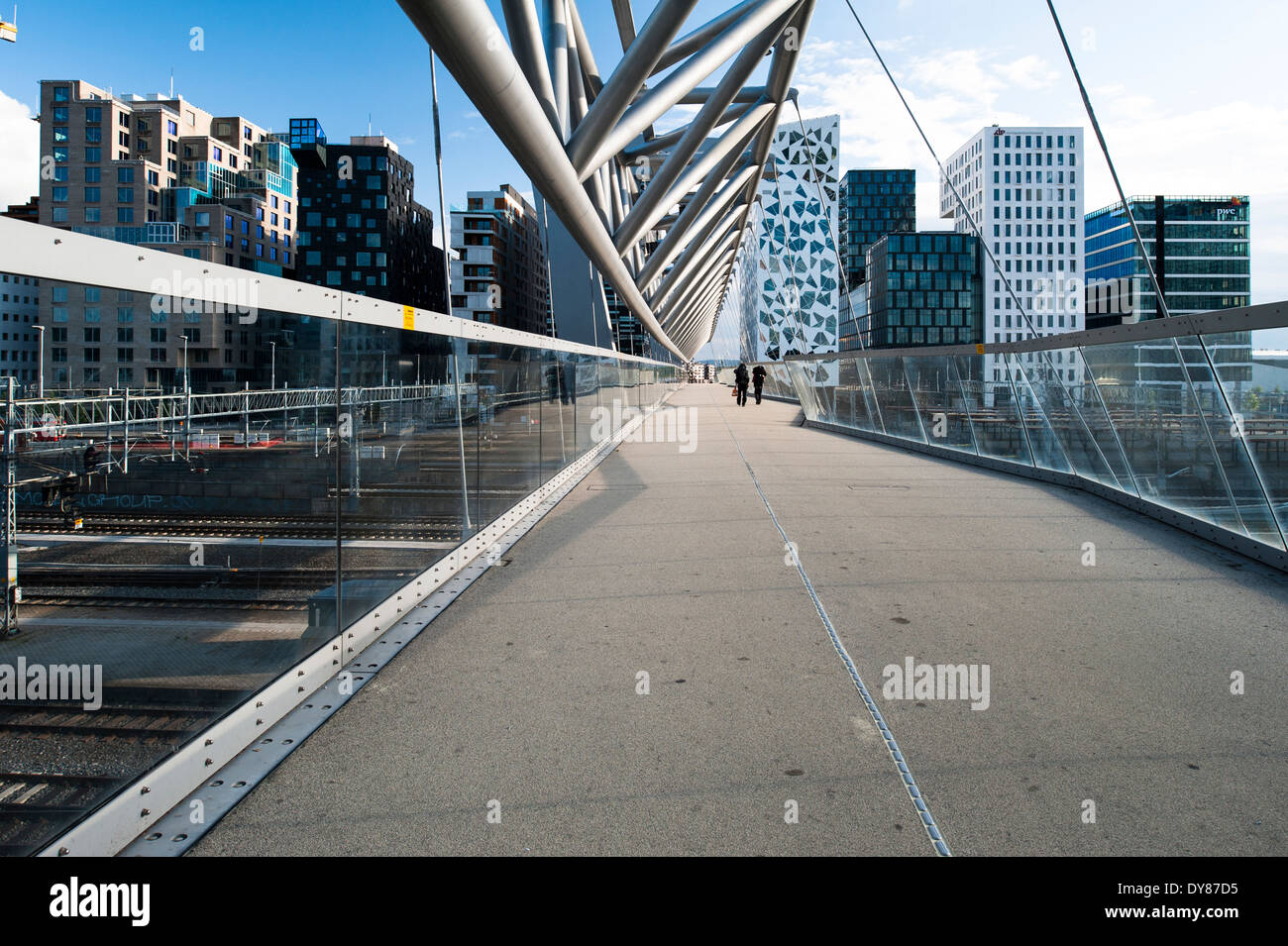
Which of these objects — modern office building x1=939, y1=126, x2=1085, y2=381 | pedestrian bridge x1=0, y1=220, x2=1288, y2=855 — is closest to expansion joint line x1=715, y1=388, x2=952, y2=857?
pedestrian bridge x1=0, y1=220, x2=1288, y2=855

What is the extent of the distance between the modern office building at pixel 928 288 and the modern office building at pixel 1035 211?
11.5ft

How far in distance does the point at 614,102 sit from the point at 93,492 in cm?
572

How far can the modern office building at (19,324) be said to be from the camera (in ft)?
6.69

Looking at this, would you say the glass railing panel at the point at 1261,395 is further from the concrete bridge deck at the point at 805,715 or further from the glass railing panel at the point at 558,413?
the glass railing panel at the point at 558,413

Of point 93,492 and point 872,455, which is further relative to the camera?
point 872,455

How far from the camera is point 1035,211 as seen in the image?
119 metres

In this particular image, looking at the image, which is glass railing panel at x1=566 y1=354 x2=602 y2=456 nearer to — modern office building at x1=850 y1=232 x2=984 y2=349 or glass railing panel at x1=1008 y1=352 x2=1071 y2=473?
glass railing panel at x1=1008 y1=352 x2=1071 y2=473

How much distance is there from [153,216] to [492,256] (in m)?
102

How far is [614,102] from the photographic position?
7.47 m

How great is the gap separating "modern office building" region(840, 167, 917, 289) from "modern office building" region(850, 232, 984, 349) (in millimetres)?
44192

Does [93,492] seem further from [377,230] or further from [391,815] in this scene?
[377,230]

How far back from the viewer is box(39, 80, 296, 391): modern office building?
2389 mm

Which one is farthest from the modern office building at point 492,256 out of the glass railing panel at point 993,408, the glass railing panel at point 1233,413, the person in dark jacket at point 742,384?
the glass railing panel at point 1233,413
